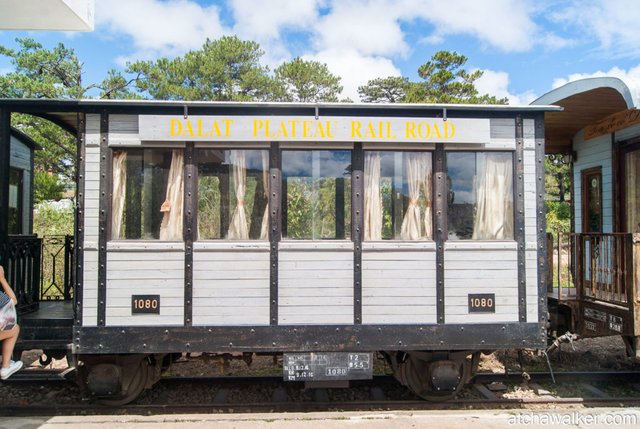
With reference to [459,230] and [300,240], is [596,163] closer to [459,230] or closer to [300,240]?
[459,230]

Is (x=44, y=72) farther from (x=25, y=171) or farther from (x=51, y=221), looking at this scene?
(x=25, y=171)

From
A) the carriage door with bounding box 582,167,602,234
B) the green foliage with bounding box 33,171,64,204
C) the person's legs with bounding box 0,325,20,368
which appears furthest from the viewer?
the green foliage with bounding box 33,171,64,204

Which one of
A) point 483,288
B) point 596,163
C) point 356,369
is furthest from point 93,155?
point 596,163

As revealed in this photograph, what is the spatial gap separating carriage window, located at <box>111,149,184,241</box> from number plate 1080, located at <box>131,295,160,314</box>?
24.4 inches

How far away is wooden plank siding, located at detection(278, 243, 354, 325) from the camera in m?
4.68

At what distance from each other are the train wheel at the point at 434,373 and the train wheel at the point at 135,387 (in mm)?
2824

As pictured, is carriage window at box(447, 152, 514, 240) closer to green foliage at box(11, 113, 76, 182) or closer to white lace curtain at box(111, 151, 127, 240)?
white lace curtain at box(111, 151, 127, 240)

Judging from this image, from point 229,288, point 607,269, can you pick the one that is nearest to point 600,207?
point 607,269

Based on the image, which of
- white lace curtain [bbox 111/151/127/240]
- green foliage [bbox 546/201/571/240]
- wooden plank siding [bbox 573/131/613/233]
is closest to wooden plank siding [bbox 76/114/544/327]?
white lace curtain [bbox 111/151/127/240]

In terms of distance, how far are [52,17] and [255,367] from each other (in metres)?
5.26

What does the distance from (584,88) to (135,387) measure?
647cm

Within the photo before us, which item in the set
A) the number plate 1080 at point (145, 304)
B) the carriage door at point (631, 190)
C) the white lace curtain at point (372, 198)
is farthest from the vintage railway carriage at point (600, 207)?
the number plate 1080 at point (145, 304)

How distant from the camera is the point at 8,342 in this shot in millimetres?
4637

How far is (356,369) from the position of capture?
4738 millimetres
